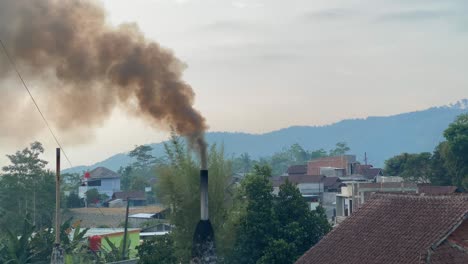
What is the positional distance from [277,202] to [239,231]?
102 inches

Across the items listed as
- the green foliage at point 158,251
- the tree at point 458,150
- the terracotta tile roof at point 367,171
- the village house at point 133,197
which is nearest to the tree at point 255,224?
the green foliage at point 158,251

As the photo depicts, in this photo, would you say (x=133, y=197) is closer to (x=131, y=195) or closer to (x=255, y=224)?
(x=131, y=195)

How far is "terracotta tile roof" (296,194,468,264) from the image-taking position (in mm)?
25812

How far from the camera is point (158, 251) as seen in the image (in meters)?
38.8

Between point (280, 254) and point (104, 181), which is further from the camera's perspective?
point (104, 181)

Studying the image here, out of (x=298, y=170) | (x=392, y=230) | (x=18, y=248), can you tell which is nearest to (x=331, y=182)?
(x=298, y=170)

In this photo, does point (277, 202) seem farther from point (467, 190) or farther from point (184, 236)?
→ point (467, 190)

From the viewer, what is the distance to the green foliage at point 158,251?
126ft

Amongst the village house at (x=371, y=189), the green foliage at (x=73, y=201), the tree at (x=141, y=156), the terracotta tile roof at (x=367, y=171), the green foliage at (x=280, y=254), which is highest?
the tree at (x=141, y=156)

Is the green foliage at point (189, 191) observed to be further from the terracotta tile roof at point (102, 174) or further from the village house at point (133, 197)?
the terracotta tile roof at point (102, 174)

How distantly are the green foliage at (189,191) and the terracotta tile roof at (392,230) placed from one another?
35.9 ft

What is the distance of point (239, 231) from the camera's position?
3803cm

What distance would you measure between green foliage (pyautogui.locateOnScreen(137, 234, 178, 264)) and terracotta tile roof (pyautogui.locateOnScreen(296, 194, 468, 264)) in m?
11.2

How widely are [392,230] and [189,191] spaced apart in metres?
Result: 15.0
